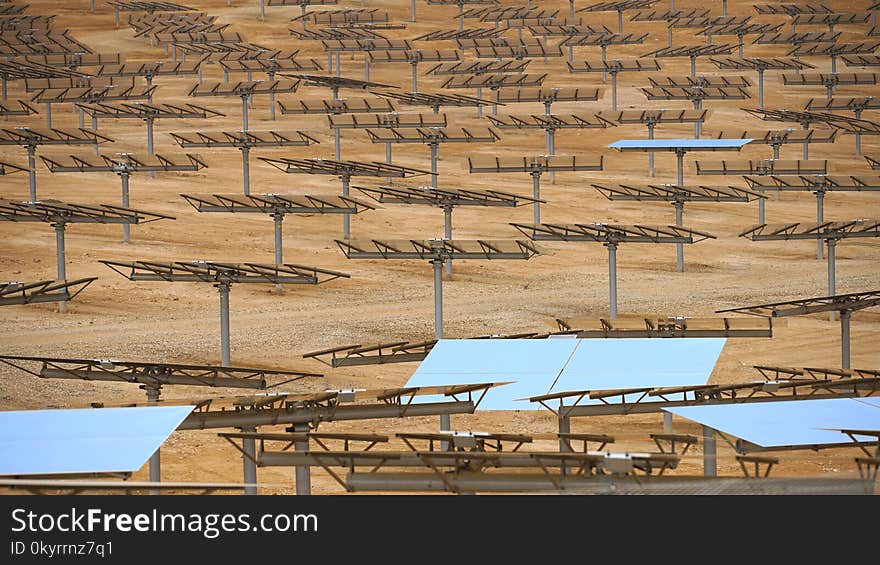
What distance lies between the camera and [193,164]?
62.5 meters

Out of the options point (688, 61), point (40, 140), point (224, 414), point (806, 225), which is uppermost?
point (688, 61)

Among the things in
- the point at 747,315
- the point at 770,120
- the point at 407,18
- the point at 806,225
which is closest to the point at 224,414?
the point at 747,315

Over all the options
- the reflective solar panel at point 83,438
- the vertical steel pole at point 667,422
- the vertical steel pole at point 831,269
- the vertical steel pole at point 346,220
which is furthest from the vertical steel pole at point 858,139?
the reflective solar panel at point 83,438

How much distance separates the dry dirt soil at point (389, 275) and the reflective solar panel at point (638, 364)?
126 centimetres

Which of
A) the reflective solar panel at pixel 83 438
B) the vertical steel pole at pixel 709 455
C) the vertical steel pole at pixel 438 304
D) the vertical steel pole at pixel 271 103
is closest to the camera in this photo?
the reflective solar panel at pixel 83 438

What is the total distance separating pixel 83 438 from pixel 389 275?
110 feet

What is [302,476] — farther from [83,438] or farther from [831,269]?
[831,269]

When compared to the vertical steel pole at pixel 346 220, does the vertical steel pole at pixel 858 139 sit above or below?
above

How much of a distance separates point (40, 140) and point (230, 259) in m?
12.9

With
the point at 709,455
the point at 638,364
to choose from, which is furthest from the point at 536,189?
the point at 709,455

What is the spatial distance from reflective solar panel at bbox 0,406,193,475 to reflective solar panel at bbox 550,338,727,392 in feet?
29.2

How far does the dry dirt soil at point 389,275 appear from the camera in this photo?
38688 millimetres

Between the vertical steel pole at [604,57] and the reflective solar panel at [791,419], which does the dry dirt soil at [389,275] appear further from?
the vertical steel pole at [604,57]
